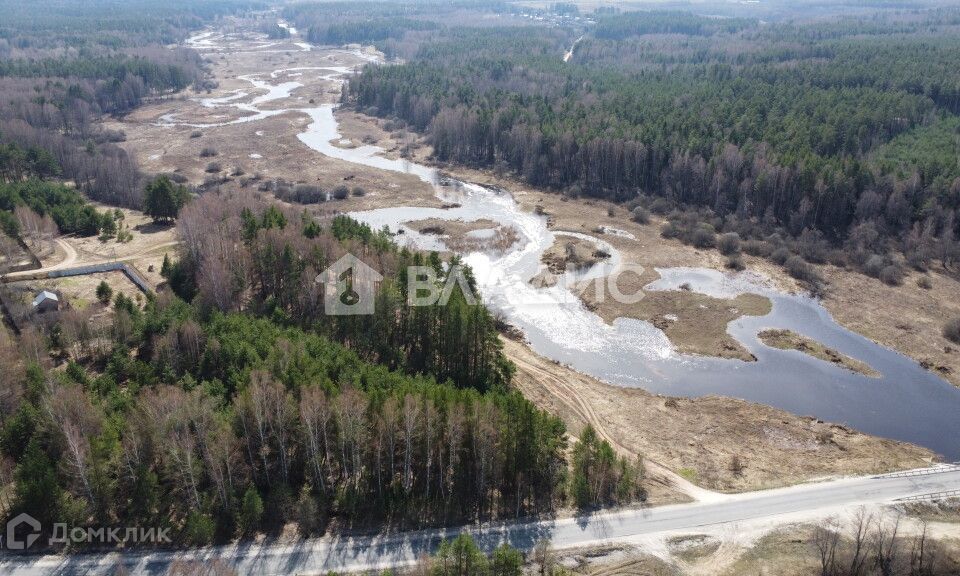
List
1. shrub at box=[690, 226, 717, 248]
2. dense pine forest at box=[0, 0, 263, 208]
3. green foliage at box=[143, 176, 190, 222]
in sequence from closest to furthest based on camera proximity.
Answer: green foliage at box=[143, 176, 190, 222] < shrub at box=[690, 226, 717, 248] < dense pine forest at box=[0, 0, 263, 208]

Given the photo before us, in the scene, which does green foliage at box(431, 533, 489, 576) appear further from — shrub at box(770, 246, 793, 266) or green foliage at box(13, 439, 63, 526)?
shrub at box(770, 246, 793, 266)

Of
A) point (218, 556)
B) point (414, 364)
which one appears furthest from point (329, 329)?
point (218, 556)

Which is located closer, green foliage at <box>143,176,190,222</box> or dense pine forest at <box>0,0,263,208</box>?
green foliage at <box>143,176,190,222</box>

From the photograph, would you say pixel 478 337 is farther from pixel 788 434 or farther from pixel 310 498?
pixel 788 434

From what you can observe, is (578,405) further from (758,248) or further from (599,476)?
(758,248)

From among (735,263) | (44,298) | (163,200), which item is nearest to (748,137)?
(735,263)

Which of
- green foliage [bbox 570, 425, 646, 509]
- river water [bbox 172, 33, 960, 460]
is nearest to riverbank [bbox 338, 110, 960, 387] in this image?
river water [bbox 172, 33, 960, 460]
